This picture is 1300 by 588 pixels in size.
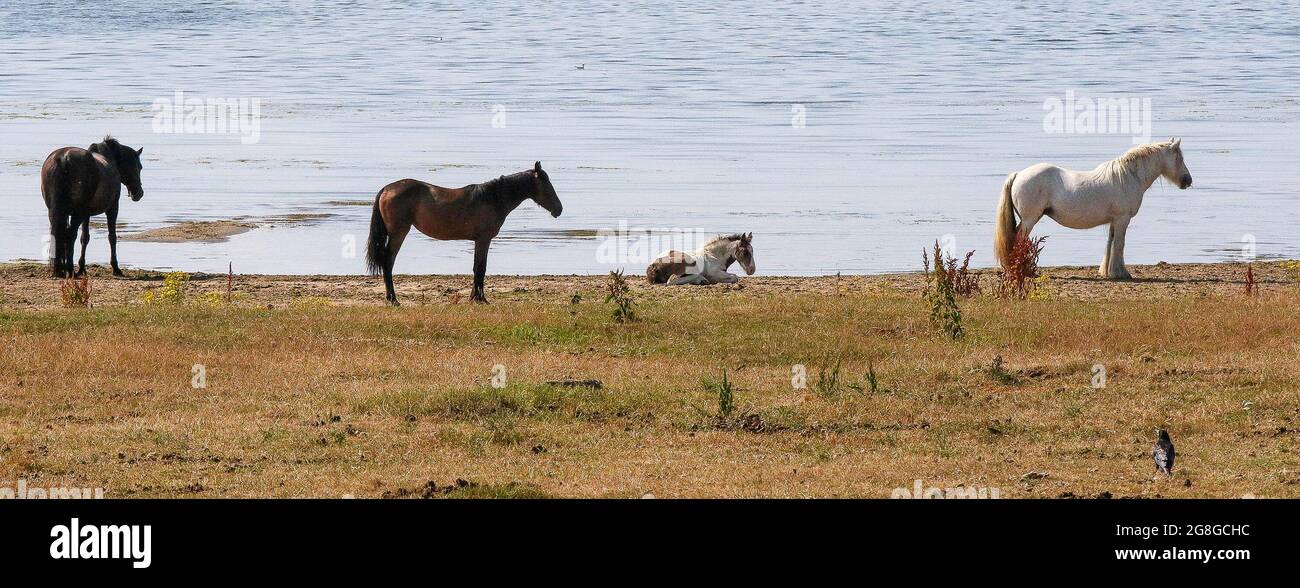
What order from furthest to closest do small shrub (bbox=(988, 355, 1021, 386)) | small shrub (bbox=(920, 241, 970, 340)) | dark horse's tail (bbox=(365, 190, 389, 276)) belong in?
dark horse's tail (bbox=(365, 190, 389, 276)) < small shrub (bbox=(920, 241, 970, 340)) < small shrub (bbox=(988, 355, 1021, 386))

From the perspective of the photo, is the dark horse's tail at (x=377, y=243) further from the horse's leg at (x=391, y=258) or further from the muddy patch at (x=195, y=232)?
the muddy patch at (x=195, y=232)

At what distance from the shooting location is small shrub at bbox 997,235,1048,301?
18.1 metres

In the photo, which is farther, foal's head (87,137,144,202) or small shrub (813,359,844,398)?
foal's head (87,137,144,202)

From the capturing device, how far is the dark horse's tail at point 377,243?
18.2 metres

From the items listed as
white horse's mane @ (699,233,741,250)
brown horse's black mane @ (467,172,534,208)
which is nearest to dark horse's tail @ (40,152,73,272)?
brown horse's black mane @ (467,172,534,208)

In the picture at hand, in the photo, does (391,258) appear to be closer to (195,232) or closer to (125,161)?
(125,161)

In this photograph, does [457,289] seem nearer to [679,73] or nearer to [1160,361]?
[1160,361]

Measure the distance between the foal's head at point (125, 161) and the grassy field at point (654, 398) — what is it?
453 centimetres

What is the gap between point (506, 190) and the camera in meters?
18.3

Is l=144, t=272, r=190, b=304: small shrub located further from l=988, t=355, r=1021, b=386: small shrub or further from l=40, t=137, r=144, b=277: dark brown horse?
l=988, t=355, r=1021, b=386: small shrub

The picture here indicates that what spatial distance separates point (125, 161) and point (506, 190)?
6.78m

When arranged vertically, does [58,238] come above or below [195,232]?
below

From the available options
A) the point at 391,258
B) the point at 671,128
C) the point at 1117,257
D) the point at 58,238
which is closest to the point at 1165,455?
the point at 391,258

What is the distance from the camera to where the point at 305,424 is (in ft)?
38.2
